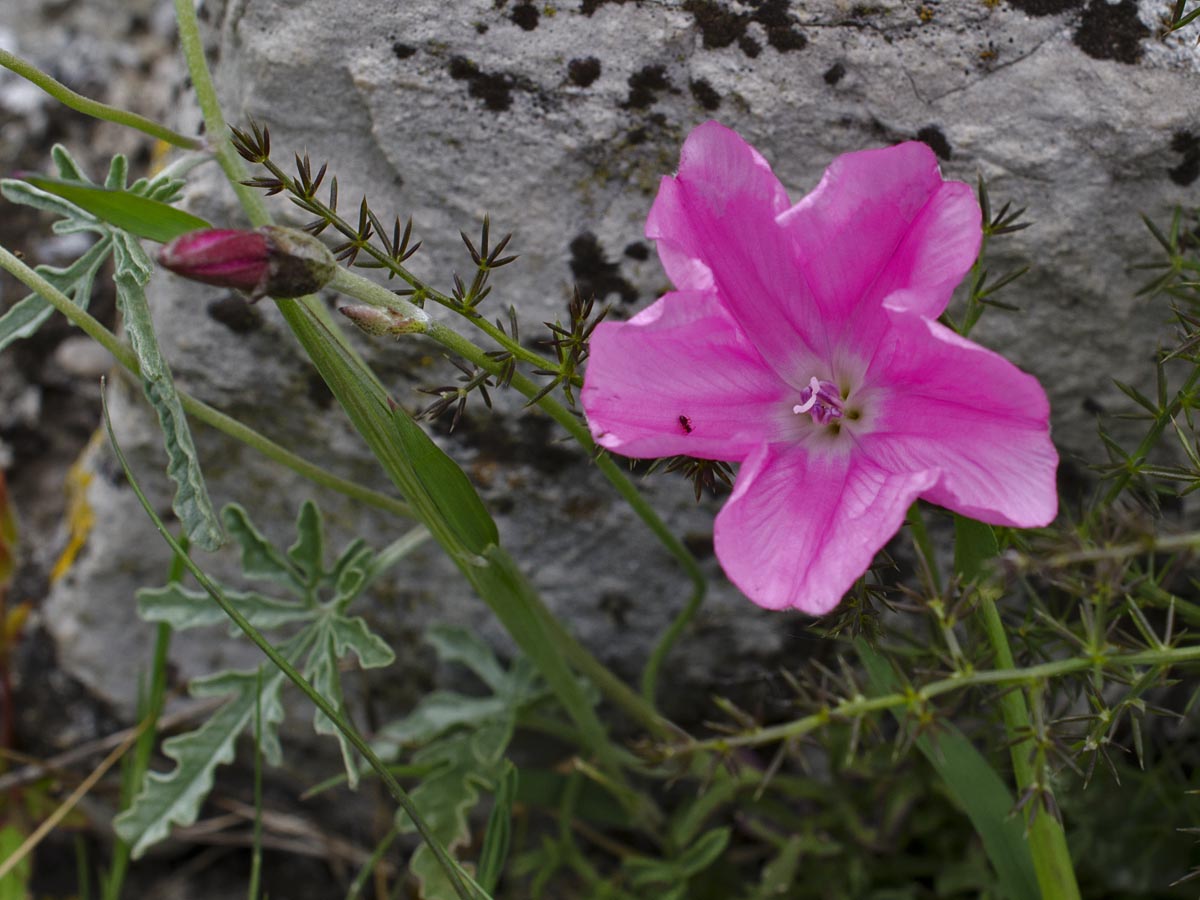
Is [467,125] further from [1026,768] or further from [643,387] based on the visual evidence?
[1026,768]

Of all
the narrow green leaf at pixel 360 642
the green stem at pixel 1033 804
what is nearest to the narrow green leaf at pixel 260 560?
the narrow green leaf at pixel 360 642

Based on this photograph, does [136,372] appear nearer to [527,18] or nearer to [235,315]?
[235,315]

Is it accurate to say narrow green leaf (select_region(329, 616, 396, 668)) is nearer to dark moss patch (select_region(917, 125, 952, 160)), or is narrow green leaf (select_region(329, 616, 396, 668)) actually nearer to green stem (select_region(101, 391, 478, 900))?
green stem (select_region(101, 391, 478, 900))

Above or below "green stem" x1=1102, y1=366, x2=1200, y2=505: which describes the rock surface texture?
above

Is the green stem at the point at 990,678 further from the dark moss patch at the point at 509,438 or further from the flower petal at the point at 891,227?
the dark moss patch at the point at 509,438

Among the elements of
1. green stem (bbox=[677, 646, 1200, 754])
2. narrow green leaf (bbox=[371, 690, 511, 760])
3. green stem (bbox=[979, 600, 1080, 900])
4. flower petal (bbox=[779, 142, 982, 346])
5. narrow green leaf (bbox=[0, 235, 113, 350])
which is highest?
flower petal (bbox=[779, 142, 982, 346])

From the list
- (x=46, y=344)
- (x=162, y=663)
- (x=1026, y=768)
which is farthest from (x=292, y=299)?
(x=46, y=344)

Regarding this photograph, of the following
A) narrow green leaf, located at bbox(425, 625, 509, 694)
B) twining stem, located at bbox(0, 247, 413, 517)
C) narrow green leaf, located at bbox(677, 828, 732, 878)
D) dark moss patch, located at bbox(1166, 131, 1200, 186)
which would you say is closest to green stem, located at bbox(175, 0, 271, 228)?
twining stem, located at bbox(0, 247, 413, 517)
